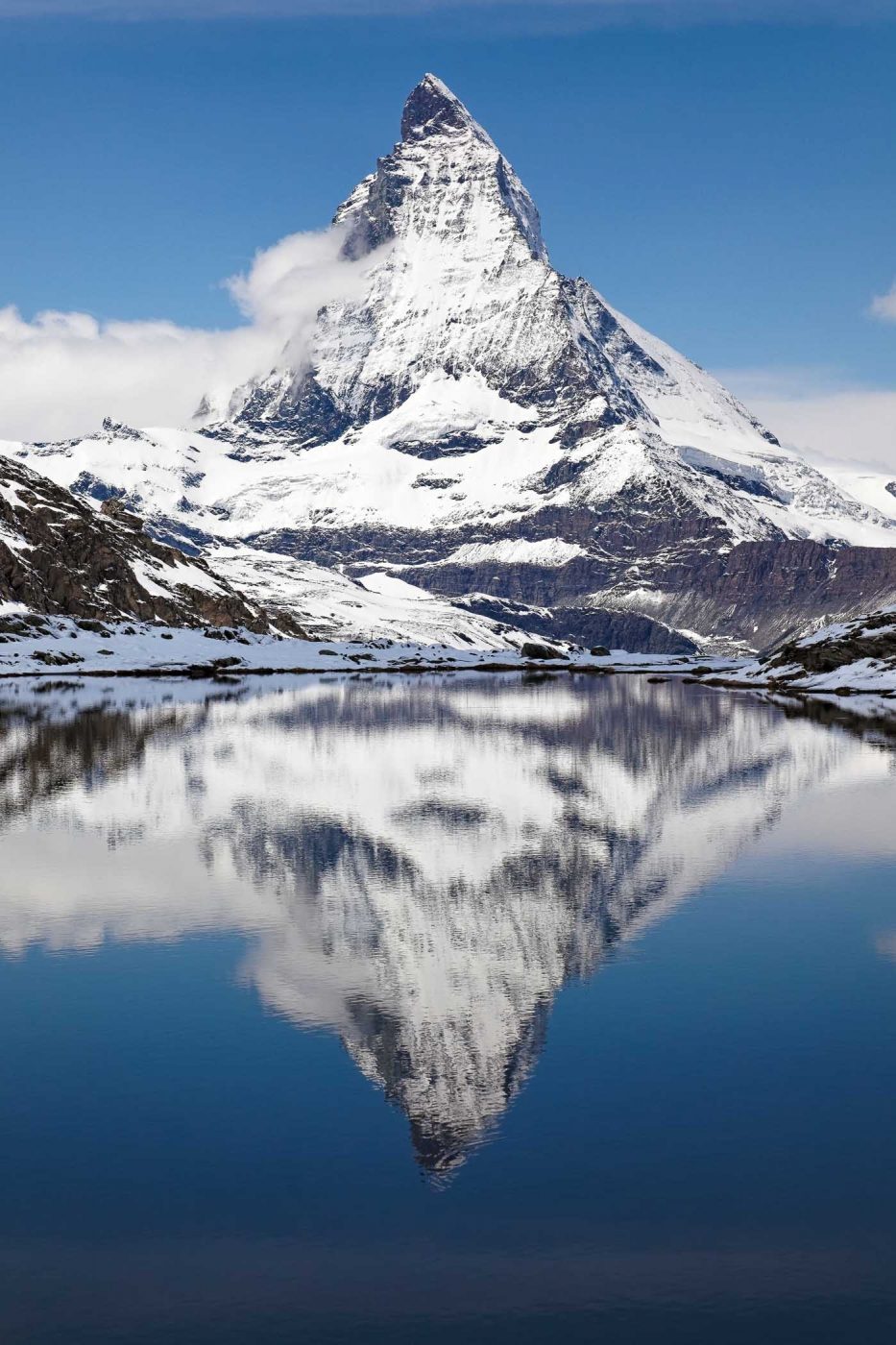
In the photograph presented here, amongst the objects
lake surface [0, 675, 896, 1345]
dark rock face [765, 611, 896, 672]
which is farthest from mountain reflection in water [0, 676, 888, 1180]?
dark rock face [765, 611, 896, 672]

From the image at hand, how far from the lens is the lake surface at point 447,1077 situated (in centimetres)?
1388

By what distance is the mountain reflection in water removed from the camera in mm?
22219

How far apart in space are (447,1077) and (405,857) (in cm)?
1741

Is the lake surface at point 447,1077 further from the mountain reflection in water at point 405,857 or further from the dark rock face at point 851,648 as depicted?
the dark rock face at point 851,648

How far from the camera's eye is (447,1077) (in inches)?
760

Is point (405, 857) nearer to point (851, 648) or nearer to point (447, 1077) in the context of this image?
point (447, 1077)

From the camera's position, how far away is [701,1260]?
14375mm

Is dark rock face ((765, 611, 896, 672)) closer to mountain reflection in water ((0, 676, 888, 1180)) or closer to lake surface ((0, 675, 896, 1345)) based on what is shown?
mountain reflection in water ((0, 676, 888, 1180))

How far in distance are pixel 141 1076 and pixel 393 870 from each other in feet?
50.2

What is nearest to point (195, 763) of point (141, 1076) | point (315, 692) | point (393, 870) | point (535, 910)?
point (393, 870)

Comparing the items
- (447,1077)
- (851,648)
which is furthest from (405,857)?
(851,648)

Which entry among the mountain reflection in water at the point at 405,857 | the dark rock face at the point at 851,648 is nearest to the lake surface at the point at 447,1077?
the mountain reflection in water at the point at 405,857

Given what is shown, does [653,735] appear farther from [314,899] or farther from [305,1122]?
[305,1122]

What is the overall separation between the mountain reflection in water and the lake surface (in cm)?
14
